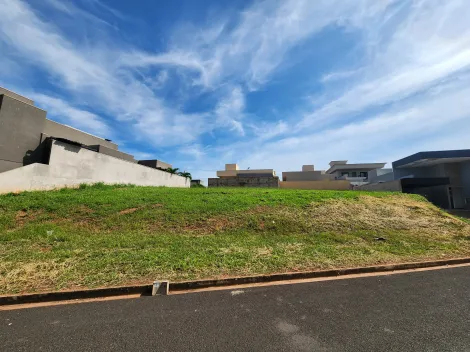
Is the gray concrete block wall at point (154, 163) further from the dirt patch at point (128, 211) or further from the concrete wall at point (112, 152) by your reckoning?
the dirt patch at point (128, 211)

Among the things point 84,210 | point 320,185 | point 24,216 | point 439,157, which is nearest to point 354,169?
point 320,185

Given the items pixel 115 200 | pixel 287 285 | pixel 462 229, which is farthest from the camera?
pixel 115 200

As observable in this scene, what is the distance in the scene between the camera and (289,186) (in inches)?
1254

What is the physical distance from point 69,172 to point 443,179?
32962 millimetres

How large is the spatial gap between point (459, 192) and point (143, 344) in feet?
106

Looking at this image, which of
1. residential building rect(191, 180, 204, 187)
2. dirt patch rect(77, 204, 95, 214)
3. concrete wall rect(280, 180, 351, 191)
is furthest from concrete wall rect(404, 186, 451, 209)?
residential building rect(191, 180, 204, 187)

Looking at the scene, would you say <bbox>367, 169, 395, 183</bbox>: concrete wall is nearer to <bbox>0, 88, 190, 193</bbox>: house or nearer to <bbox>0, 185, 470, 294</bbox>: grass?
<bbox>0, 185, 470, 294</bbox>: grass

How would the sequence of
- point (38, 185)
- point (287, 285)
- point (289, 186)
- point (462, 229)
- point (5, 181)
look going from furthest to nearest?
point (289, 186) < point (38, 185) < point (5, 181) < point (462, 229) < point (287, 285)

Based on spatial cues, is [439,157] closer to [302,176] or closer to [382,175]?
[382,175]

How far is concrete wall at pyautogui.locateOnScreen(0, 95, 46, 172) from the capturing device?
13.5 m

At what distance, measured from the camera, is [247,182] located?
3081cm

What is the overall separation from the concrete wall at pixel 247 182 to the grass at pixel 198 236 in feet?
54.0

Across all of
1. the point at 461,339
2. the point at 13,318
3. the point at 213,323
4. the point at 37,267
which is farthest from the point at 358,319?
the point at 37,267

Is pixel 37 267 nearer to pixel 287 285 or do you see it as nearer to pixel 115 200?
pixel 287 285
